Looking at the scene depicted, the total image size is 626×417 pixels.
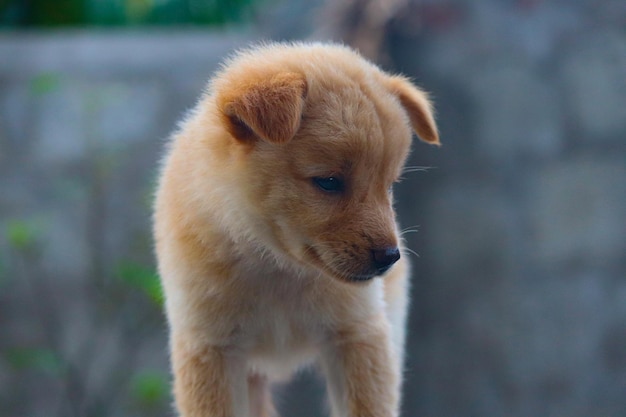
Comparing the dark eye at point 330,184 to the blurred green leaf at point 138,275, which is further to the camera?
the blurred green leaf at point 138,275

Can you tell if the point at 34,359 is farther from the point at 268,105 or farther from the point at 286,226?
the point at 268,105

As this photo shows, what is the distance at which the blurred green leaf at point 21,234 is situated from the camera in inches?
196

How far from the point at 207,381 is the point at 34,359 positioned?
3307 mm

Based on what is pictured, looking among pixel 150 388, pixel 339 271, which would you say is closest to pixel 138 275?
pixel 150 388

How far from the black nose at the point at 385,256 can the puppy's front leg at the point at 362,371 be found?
1.26 ft

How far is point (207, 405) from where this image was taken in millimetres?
2328

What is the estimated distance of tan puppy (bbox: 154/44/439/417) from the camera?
207 centimetres

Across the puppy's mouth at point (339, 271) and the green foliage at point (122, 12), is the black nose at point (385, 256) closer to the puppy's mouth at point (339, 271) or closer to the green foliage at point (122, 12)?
the puppy's mouth at point (339, 271)

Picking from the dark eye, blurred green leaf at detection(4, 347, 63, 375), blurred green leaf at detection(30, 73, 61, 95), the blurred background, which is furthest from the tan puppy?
blurred green leaf at detection(4, 347, 63, 375)

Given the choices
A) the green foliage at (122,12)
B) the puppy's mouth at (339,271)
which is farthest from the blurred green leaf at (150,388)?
the puppy's mouth at (339,271)

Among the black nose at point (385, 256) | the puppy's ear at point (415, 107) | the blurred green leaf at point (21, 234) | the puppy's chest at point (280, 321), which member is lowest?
the blurred green leaf at point (21, 234)

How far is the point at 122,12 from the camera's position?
280 inches

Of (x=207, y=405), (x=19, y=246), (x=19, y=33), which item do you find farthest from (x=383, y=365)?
(x=19, y=33)

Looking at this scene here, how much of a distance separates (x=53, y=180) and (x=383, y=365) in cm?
378
